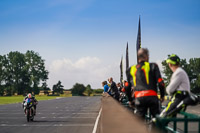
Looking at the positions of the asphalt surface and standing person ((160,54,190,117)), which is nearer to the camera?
standing person ((160,54,190,117))

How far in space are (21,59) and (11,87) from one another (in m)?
12.4

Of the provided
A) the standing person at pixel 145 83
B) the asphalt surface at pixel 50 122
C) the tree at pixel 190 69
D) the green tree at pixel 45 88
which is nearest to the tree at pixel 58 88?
the green tree at pixel 45 88

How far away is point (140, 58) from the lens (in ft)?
16.5

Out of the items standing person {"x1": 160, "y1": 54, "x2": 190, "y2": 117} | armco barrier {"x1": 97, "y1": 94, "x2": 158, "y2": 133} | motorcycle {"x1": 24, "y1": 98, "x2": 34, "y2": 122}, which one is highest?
standing person {"x1": 160, "y1": 54, "x2": 190, "y2": 117}

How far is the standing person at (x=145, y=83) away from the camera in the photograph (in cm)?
485

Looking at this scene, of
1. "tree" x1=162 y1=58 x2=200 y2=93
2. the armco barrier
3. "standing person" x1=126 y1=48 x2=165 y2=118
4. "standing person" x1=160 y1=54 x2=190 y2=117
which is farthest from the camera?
"tree" x1=162 y1=58 x2=200 y2=93

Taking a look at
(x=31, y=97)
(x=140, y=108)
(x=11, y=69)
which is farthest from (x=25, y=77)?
(x=140, y=108)

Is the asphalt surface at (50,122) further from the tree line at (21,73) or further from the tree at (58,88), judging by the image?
the tree at (58,88)

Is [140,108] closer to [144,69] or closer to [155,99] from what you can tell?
[155,99]

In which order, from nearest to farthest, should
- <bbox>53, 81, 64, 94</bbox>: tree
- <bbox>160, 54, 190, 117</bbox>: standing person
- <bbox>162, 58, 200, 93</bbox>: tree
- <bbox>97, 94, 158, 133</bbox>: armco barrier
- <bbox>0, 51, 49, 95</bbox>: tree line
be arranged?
<bbox>97, 94, 158, 133</bbox>: armco barrier, <bbox>160, 54, 190, 117</bbox>: standing person, <bbox>162, 58, 200, 93</bbox>: tree, <bbox>0, 51, 49, 95</bbox>: tree line, <bbox>53, 81, 64, 94</bbox>: tree

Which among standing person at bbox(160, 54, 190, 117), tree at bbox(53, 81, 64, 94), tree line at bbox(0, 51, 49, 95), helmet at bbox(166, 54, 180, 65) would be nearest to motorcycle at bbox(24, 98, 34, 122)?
helmet at bbox(166, 54, 180, 65)

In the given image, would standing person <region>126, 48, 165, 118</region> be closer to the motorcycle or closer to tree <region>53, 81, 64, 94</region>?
the motorcycle

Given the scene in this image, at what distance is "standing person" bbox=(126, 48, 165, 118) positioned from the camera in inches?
191

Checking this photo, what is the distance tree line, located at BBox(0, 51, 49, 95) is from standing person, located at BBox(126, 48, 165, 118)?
4900 inches
